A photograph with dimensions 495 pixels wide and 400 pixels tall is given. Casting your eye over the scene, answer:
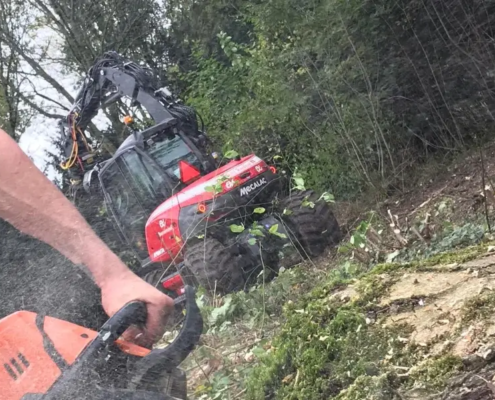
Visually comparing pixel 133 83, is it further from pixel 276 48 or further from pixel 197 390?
pixel 197 390

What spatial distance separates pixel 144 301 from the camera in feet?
5.80

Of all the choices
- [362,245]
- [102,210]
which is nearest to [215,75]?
[102,210]

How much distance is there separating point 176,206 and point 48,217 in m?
5.15

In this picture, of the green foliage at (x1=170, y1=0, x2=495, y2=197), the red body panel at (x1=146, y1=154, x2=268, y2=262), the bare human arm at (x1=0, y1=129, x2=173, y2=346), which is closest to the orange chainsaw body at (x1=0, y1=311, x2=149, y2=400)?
the bare human arm at (x1=0, y1=129, x2=173, y2=346)

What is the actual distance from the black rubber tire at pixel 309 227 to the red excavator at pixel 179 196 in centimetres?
1

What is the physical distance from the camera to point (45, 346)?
1.89 m

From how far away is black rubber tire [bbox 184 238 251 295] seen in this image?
6.32 metres

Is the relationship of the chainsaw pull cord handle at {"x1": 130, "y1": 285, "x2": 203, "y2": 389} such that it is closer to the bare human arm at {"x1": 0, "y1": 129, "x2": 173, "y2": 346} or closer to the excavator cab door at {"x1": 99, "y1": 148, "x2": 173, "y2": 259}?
the bare human arm at {"x1": 0, "y1": 129, "x2": 173, "y2": 346}

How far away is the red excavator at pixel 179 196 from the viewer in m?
6.66

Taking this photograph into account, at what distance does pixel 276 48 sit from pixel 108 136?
10.8 ft

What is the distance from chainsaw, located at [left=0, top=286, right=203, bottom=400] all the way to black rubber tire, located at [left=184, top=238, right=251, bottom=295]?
4333mm

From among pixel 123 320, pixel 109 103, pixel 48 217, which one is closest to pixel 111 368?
pixel 123 320

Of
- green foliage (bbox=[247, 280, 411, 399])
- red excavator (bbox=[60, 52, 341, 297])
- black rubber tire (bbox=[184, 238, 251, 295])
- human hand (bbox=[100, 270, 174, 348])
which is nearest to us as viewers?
human hand (bbox=[100, 270, 174, 348])

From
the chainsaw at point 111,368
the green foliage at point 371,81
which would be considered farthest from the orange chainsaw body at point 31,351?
the green foliage at point 371,81
